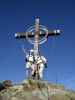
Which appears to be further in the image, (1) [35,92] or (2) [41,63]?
(2) [41,63]

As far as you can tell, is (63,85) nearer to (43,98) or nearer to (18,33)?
(43,98)

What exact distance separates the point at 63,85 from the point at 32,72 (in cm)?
412

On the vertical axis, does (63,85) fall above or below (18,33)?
below

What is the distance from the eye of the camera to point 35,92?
128ft

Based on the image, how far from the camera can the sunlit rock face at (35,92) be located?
38562mm

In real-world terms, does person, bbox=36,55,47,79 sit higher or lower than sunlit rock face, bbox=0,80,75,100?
higher

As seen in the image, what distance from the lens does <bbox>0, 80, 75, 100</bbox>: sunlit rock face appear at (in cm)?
3856

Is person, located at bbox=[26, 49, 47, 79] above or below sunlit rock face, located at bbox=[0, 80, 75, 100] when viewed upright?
above

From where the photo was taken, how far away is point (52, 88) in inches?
1563

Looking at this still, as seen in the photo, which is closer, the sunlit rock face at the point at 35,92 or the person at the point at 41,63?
the sunlit rock face at the point at 35,92

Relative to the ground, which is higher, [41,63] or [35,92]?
[41,63]

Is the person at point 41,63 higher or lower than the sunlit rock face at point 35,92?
higher

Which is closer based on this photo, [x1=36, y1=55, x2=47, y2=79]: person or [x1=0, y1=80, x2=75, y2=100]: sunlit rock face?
[x1=0, y1=80, x2=75, y2=100]: sunlit rock face

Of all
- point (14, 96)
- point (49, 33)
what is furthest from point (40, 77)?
point (49, 33)
